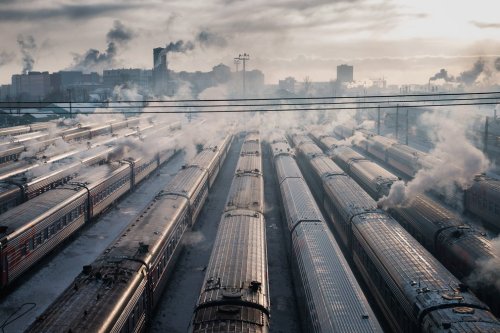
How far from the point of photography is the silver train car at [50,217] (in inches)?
742

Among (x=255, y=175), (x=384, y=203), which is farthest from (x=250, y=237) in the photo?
(x=255, y=175)

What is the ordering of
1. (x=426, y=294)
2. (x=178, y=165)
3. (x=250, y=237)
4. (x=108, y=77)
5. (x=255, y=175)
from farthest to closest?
(x=108, y=77)
(x=178, y=165)
(x=255, y=175)
(x=250, y=237)
(x=426, y=294)

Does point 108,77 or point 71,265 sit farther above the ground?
point 108,77

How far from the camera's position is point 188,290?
20609mm

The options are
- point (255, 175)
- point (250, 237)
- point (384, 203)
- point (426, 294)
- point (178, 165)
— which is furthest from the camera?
point (178, 165)

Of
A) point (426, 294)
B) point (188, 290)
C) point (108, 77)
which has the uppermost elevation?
point (108, 77)

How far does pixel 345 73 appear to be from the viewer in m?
189

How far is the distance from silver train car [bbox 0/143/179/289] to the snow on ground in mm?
993

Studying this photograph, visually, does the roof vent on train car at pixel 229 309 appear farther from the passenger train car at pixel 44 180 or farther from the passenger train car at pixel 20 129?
the passenger train car at pixel 20 129

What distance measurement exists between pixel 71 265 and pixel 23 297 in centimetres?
370

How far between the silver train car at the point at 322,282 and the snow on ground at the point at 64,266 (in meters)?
10.2

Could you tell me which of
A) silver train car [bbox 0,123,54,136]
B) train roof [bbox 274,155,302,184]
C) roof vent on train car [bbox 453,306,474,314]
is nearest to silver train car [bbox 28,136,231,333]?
roof vent on train car [bbox 453,306,474,314]

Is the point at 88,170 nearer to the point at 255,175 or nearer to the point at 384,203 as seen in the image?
the point at 255,175

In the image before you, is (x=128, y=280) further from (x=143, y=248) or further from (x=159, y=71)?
(x=159, y=71)
